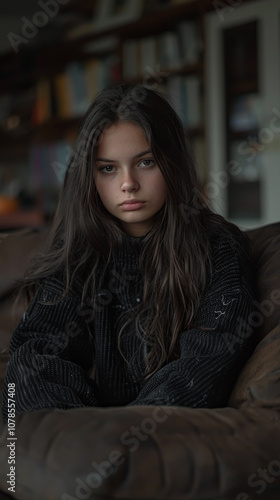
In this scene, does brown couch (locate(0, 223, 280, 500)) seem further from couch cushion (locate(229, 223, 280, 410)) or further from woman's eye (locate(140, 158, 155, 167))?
woman's eye (locate(140, 158, 155, 167))

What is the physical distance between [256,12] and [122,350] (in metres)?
2.60

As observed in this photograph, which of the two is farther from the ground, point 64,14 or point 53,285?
point 64,14

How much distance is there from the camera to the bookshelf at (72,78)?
3.78 meters

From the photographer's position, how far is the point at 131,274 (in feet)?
4.25

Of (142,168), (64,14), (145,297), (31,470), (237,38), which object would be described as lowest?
(31,470)

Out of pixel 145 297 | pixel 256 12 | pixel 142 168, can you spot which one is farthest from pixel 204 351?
pixel 256 12

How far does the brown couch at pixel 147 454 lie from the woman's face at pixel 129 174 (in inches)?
17.5

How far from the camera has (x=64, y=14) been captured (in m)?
4.84

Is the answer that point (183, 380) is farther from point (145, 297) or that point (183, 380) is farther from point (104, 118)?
point (104, 118)
